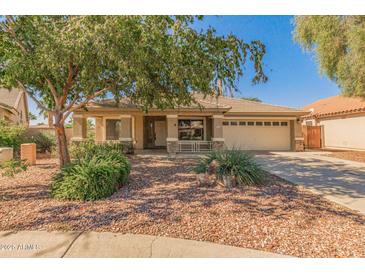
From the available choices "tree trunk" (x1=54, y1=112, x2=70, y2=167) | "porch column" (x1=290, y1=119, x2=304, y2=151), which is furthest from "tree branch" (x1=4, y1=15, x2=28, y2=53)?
"porch column" (x1=290, y1=119, x2=304, y2=151)

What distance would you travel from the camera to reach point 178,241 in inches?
128

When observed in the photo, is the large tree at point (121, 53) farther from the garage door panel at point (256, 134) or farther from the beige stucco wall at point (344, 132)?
the beige stucco wall at point (344, 132)

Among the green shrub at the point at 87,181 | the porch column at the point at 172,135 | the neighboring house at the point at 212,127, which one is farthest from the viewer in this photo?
the neighboring house at the point at 212,127

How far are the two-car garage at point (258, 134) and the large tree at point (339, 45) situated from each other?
255 inches

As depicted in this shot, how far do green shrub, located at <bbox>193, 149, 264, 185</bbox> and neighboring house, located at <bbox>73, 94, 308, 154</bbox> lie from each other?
6.80 meters

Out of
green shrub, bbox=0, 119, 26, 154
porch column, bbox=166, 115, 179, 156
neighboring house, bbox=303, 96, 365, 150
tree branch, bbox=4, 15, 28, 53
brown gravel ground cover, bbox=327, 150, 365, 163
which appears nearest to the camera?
tree branch, bbox=4, 15, 28, 53

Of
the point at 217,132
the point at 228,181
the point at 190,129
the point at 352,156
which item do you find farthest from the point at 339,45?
the point at 190,129

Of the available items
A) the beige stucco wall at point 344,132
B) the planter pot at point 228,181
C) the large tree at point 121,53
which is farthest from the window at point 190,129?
the beige stucco wall at point 344,132

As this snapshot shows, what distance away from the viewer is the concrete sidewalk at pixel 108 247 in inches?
117

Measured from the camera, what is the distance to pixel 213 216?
13.2ft

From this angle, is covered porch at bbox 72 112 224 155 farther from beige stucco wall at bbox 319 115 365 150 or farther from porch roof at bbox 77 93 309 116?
beige stucco wall at bbox 319 115 365 150

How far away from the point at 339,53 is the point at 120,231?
11298 mm

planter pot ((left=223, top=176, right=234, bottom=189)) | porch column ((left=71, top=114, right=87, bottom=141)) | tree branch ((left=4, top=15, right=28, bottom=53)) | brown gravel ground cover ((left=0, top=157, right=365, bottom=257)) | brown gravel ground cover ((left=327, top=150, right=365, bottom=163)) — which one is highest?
tree branch ((left=4, top=15, right=28, bottom=53))

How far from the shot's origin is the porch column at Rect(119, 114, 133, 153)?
13.1 meters
